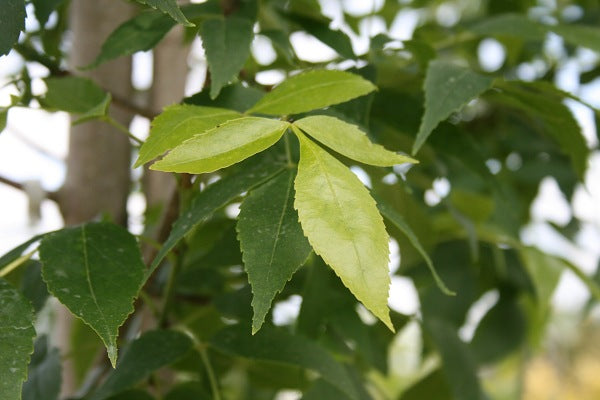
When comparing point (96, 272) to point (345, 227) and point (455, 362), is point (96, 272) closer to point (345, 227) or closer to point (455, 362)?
point (345, 227)

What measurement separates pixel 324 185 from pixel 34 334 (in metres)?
0.10

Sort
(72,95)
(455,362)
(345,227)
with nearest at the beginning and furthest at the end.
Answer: (345,227)
(72,95)
(455,362)

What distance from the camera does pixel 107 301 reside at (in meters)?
0.23

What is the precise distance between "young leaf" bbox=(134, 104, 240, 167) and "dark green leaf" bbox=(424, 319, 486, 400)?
0.25 meters

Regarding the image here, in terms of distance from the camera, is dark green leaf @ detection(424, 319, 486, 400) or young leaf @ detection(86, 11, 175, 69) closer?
young leaf @ detection(86, 11, 175, 69)

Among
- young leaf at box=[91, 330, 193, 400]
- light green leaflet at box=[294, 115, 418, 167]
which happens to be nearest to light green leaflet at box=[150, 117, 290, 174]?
light green leaflet at box=[294, 115, 418, 167]

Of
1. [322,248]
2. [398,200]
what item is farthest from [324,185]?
[398,200]

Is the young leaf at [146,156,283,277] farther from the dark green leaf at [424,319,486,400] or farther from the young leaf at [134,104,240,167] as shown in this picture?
the dark green leaf at [424,319,486,400]

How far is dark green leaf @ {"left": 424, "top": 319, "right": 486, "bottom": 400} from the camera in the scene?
0.42 m

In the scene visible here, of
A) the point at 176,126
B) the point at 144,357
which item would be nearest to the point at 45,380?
the point at 144,357

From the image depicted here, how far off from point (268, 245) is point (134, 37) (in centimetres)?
13

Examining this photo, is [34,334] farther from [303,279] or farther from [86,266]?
[303,279]

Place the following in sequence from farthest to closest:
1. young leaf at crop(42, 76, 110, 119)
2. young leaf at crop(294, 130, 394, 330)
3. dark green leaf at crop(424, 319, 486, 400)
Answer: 1. dark green leaf at crop(424, 319, 486, 400)
2. young leaf at crop(42, 76, 110, 119)
3. young leaf at crop(294, 130, 394, 330)

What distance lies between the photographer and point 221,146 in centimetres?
21
